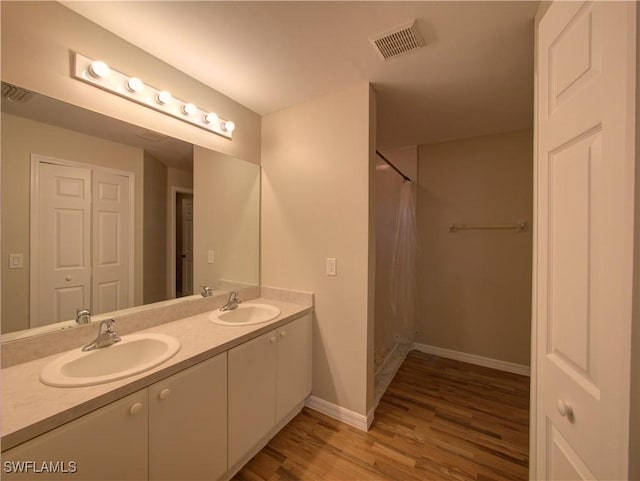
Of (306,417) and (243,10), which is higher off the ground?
(243,10)

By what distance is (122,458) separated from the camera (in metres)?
0.92

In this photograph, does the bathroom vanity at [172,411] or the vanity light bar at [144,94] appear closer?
the bathroom vanity at [172,411]

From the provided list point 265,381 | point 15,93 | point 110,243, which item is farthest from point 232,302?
point 15,93

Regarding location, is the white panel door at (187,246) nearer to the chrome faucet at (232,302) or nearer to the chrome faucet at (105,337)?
the chrome faucet at (232,302)

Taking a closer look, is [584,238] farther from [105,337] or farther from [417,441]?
[105,337]

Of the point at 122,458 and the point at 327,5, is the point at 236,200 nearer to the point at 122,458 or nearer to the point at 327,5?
the point at 327,5

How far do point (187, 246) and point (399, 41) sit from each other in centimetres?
180

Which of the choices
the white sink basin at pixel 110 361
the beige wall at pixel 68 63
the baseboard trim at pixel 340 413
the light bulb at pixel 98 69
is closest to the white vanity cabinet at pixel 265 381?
the baseboard trim at pixel 340 413

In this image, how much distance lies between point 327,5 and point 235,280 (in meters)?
1.85

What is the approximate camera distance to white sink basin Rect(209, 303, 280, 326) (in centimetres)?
182

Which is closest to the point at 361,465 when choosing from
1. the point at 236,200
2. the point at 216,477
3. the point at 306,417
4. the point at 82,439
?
the point at 306,417

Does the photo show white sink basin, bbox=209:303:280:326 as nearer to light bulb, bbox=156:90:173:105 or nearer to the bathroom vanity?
the bathroom vanity

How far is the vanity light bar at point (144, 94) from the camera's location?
125cm

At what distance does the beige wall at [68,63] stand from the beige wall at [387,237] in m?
2.03
